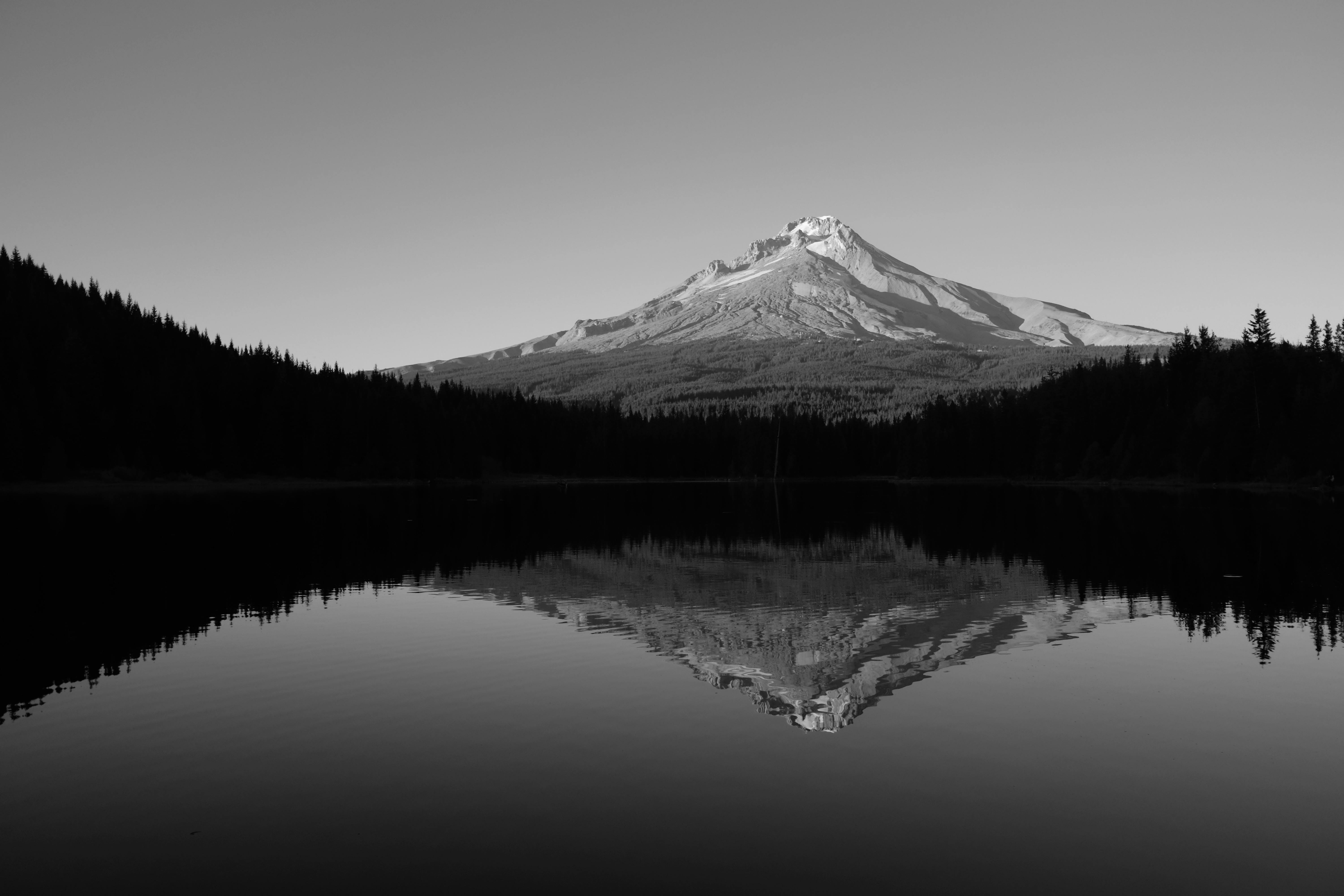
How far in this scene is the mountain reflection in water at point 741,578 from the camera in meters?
26.3

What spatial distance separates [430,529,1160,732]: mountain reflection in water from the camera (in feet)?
77.8

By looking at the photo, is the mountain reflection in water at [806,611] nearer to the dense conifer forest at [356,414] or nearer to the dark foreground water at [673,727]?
the dark foreground water at [673,727]

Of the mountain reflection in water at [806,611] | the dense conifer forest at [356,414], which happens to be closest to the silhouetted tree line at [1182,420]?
the dense conifer forest at [356,414]

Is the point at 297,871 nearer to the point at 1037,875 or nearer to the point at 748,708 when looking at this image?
the point at 1037,875

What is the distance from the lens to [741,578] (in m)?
42.8

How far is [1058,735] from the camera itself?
1873 centimetres

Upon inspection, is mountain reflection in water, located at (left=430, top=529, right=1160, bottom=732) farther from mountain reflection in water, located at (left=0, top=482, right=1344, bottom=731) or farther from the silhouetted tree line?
the silhouetted tree line

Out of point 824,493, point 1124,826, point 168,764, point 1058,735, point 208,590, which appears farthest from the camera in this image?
point 824,493

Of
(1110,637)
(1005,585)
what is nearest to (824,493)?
(1005,585)

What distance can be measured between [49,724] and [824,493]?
14064cm

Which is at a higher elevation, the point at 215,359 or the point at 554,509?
the point at 215,359

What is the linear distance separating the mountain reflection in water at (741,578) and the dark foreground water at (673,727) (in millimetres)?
A: 271

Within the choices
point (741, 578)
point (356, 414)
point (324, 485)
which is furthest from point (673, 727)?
point (356, 414)

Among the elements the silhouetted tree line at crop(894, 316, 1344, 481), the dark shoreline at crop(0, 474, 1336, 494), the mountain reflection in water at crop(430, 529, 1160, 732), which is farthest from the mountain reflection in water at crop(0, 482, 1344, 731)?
the silhouetted tree line at crop(894, 316, 1344, 481)
